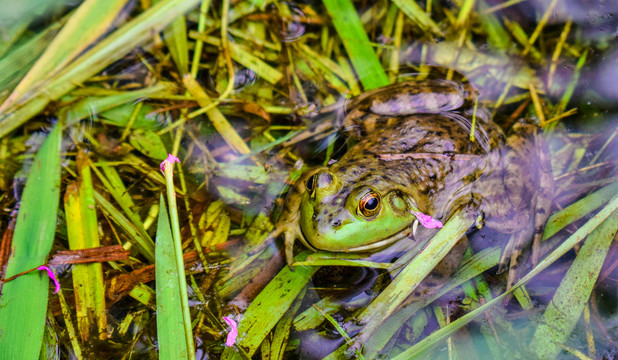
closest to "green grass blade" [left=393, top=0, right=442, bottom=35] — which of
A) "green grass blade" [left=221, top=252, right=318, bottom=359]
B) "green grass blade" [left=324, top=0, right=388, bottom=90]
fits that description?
"green grass blade" [left=324, top=0, right=388, bottom=90]

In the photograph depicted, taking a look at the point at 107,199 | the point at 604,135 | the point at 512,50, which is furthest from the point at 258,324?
the point at 512,50

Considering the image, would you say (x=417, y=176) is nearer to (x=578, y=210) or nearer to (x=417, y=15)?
(x=578, y=210)

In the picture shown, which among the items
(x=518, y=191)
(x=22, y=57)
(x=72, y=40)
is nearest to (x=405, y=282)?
(x=518, y=191)

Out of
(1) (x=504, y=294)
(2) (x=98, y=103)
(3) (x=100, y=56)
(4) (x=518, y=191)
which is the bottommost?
(1) (x=504, y=294)

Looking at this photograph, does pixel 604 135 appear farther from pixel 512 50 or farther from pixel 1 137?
pixel 1 137

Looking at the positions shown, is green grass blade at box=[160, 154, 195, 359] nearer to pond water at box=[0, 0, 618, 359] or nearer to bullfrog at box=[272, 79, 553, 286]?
pond water at box=[0, 0, 618, 359]
